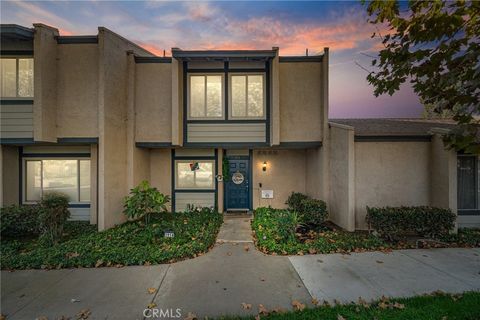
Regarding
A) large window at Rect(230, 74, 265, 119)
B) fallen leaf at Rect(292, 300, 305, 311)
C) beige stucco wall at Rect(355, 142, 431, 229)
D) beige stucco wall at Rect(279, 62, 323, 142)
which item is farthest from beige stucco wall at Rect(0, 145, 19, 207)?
beige stucco wall at Rect(355, 142, 431, 229)

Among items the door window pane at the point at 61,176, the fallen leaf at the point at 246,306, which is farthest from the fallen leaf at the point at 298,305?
the door window pane at the point at 61,176

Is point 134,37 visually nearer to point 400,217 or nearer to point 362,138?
point 362,138

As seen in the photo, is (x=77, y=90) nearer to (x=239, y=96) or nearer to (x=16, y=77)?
(x=16, y=77)

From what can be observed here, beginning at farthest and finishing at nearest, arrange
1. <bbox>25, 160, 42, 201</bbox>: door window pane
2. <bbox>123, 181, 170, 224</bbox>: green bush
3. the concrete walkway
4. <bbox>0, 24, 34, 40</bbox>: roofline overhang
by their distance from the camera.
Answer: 1. <bbox>25, 160, 42, 201</bbox>: door window pane
2. <bbox>123, 181, 170, 224</bbox>: green bush
3. <bbox>0, 24, 34, 40</bbox>: roofline overhang
4. the concrete walkway

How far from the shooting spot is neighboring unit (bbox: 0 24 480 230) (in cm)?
702

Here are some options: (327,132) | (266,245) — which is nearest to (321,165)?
(327,132)

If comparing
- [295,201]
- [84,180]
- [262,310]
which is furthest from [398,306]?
[84,180]

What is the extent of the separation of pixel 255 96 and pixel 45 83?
279 inches

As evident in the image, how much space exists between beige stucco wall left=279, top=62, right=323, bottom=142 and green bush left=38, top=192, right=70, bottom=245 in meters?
Result: 7.70

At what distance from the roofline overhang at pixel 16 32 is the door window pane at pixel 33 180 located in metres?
4.34

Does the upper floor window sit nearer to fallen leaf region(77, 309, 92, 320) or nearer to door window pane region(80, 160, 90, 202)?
door window pane region(80, 160, 90, 202)

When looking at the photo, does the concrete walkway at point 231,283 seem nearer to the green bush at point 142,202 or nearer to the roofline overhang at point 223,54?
the green bush at point 142,202

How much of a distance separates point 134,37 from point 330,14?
863 centimetres

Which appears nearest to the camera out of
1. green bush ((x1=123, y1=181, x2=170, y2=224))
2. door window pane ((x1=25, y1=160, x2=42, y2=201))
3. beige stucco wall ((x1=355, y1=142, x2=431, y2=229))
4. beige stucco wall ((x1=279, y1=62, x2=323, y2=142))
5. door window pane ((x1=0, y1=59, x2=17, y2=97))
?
door window pane ((x1=0, y1=59, x2=17, y2=97))
